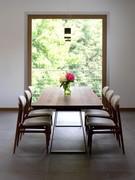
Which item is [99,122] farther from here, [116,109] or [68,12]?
[68,12]

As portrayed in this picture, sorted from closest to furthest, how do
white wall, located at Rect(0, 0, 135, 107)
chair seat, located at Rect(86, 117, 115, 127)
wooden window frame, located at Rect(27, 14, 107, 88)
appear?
chair seat, located at Rect(86, 117, 115, 127) → white wall, located at Rect(0, 0, 135, 107) → wooden window frame, located at Rect(27, 14, 107, 88)

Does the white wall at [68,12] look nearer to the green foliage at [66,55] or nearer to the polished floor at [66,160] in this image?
the green foliage at [66,55]

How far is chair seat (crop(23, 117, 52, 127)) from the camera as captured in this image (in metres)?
4.75

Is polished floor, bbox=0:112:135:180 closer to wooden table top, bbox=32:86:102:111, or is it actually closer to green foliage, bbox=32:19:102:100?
wooden table top, bbox=32:86:102:111

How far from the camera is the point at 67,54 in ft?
28.7

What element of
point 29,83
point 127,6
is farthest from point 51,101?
point 127,6

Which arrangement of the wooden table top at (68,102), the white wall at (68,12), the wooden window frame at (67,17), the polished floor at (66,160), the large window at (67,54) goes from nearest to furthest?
the polished floor at (66,160)
the wooden table top at (68,102)
the white wall at (68,12)
the wooden window frame at (67,17)
the large window at (67,54)

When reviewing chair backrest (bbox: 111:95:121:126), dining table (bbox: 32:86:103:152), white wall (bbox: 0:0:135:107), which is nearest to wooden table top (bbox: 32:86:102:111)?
dining table (bbox: 32:86:103:152)

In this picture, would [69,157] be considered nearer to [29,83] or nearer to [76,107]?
[76,107]

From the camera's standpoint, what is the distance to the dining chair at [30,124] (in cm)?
473

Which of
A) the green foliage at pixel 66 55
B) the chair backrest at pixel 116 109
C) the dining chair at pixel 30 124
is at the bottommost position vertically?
the dining chair at pixel 30 124

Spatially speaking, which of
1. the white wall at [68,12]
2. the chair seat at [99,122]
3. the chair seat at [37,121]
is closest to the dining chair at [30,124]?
the chair seat at [37,121]

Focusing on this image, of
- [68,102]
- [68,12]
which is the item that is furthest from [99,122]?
[68,12]

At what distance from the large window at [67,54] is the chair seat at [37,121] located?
3685 mm
